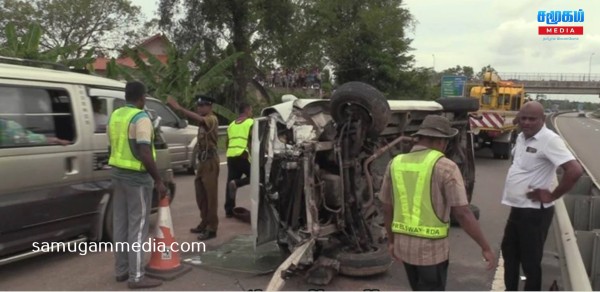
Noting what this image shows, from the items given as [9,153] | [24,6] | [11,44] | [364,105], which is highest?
[24,6]

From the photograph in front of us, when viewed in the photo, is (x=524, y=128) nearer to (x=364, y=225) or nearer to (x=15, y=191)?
(x=364, y=225)

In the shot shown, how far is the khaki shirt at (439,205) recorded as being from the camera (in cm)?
325

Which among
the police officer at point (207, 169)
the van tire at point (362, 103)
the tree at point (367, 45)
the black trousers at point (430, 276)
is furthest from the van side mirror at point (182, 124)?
the tree at point (367, 45)

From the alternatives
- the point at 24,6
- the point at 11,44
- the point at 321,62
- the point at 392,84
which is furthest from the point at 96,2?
the point at 11,44

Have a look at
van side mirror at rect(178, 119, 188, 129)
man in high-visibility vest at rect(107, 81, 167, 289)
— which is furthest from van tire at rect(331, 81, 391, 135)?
van side mirror at rect(178, 119, 188, 129)

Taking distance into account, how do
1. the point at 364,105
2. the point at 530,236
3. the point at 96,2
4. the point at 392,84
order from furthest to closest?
the point at 96,2 → the point at 392,84 → the point at 364,105 → the point at 530,236

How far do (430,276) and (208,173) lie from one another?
3700 mm

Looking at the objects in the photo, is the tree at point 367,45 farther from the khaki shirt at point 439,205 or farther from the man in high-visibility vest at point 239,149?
the khaki shirt at point 439,205

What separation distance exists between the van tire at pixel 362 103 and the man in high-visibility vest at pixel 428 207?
5.19ft

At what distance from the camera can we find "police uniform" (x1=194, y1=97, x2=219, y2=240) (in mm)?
6473

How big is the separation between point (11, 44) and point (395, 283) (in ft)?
52.9

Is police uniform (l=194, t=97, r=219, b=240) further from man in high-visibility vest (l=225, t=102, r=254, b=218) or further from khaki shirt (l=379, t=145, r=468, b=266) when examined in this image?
khaki shirt (l=379, t=145, r=468, b=266)

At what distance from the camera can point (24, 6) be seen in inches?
1592

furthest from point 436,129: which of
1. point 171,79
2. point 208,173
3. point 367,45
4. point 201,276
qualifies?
point 367,45
